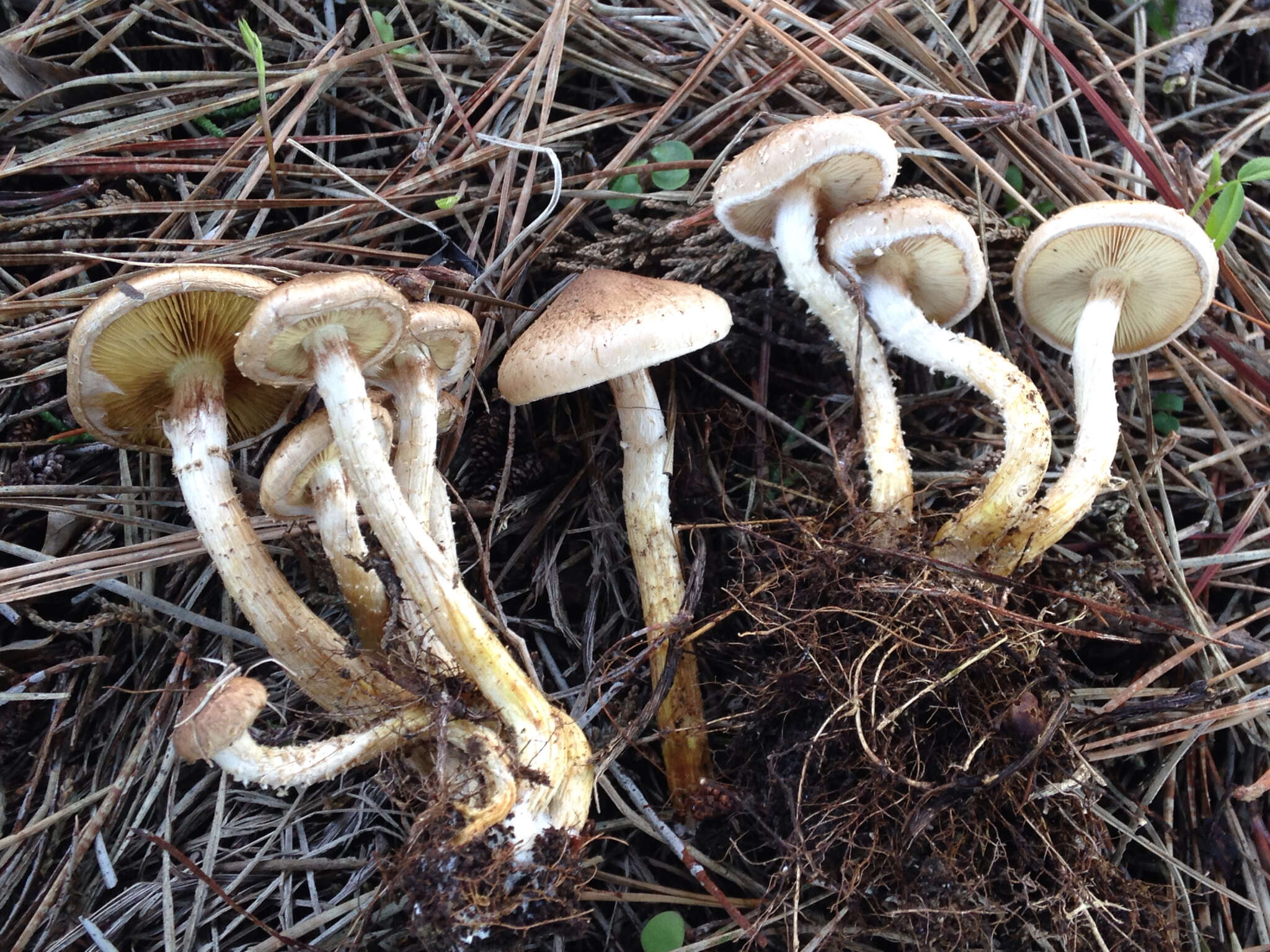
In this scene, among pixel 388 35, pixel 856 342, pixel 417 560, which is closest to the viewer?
pixel 417 560

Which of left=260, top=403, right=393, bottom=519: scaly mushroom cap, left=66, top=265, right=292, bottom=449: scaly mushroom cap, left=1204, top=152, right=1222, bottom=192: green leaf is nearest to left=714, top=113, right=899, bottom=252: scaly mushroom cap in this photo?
left=1204, top=152, right=1222, bottom=192: green leaf

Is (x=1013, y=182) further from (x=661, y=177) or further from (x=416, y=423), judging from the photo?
(x=416, y=423)

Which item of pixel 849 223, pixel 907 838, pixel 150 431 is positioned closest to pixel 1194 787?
pixel 907 838

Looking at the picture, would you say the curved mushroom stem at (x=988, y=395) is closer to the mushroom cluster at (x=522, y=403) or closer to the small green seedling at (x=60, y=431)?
the mushroom cluster at (x=522, y=403)

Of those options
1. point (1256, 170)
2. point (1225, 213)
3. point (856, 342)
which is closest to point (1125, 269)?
point (1225, 213)

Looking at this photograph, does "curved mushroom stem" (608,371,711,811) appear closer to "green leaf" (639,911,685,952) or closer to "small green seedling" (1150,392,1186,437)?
"green leaf" (639,911,685,952)

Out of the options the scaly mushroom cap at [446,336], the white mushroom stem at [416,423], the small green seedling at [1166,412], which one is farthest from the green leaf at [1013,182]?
the white mushroom stem at [416,423]

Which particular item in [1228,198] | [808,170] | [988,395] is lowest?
[988,395]
